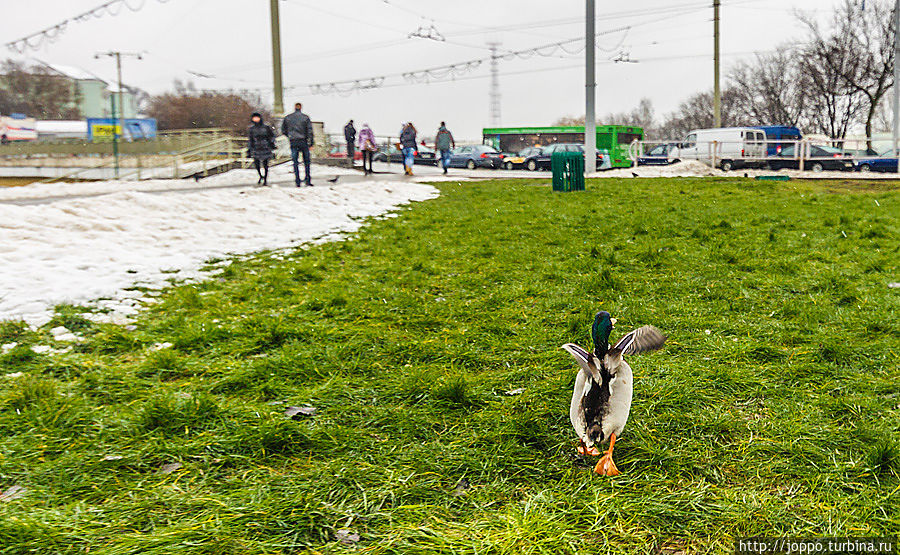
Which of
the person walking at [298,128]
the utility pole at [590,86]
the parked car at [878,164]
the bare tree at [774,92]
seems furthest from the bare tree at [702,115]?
the person walking at [298,128]

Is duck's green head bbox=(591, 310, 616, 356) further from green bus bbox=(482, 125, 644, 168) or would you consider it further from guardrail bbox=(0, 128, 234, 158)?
green bus bbox=(482, 125, 644, 168)

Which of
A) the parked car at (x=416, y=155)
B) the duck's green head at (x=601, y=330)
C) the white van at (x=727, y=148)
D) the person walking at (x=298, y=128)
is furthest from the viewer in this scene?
the parked car at (x=416, y=155)

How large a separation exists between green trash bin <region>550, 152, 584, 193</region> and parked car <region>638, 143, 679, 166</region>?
21143 mm

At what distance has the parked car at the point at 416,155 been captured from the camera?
40844 mm

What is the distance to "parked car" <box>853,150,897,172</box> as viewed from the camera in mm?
30116

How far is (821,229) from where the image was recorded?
28.8ft

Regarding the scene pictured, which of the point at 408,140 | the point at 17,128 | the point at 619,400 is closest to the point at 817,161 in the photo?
the point at 408,140

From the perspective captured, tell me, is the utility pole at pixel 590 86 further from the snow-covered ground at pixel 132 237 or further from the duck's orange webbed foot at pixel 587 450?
the duck's orange webbed foot at pixel 587 450

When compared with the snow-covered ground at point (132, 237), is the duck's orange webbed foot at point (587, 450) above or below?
below

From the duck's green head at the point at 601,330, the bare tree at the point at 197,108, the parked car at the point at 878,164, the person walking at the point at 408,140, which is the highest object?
the bare tree at the point at 197,108

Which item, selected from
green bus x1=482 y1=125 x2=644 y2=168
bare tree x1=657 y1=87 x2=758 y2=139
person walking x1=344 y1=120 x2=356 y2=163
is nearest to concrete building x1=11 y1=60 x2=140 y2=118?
person walking x1=344 y1=120 x2=356 y2=163

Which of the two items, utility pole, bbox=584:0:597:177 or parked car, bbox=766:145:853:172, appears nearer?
utility pole, bbox=584:0:597:177

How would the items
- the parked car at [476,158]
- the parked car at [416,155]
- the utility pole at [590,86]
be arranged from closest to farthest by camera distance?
the utility pole at [590,86]
the parked car at [476,158]
the parked car at [416,155]

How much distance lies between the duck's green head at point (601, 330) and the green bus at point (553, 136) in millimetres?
43392
